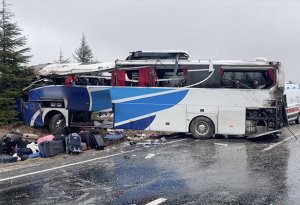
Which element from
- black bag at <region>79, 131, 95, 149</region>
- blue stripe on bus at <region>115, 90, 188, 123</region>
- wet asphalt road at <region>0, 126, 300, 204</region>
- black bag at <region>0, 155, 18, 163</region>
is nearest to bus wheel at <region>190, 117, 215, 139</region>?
blue stripe on bus at <region>115, 90, 188, 123</region>

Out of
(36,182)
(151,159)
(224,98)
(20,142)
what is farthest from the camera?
(224,98)

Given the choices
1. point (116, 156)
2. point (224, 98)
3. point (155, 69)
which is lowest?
point (116, 156)

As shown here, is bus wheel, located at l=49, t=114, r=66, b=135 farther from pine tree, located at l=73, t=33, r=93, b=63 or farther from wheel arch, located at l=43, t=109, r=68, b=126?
pine tree, located at l=73, t=33, r=93, b=63

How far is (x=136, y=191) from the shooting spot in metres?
7.35

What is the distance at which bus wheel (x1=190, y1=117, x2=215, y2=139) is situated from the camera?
14742mm

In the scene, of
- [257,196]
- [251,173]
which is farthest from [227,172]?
[257,196]

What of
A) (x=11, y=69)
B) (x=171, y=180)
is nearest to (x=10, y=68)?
(x=11, y=69)

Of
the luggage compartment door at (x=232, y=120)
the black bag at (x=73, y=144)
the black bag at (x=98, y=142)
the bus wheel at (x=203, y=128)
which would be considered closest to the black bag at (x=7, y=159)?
the black bag at (x=73, y=144)

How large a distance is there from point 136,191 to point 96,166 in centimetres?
280

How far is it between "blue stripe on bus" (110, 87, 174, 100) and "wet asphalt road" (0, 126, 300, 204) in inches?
129

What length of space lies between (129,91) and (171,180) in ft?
23.6

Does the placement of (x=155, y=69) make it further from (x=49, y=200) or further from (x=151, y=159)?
(x=49, y=200)

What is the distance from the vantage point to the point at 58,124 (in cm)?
1614

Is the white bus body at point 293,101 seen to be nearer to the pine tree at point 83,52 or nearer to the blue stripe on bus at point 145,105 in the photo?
the blue stripe on bus at point 145,105
